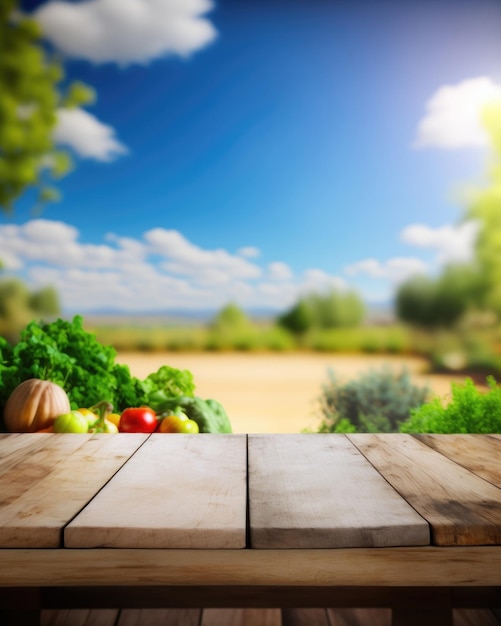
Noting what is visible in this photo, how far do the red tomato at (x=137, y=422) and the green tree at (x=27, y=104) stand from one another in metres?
2.89

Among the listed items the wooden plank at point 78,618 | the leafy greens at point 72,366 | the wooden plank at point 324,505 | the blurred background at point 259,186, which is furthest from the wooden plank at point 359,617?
the blurred background at point 259,186

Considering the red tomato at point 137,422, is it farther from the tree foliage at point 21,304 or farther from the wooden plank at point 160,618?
the tree foliage at point 21,304

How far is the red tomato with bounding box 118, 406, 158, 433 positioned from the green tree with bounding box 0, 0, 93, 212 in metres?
2.89

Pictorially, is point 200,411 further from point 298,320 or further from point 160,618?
point 298,320

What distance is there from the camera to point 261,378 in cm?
538

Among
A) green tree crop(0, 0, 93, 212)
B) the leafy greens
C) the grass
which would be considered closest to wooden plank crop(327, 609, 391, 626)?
the leafy greens

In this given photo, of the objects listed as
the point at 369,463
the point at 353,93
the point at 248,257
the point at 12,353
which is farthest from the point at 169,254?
the point at 369,463

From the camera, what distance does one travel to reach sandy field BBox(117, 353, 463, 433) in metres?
4.88

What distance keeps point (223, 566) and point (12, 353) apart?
260 cm

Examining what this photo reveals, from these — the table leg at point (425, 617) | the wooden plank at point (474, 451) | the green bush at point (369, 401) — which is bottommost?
the table leg at point (425, 617)

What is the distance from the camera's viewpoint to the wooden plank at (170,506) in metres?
1.01

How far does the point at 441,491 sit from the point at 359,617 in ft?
3.50

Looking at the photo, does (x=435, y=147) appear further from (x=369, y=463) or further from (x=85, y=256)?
(x=369, y=463)

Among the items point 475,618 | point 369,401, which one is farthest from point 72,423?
point 369,401
